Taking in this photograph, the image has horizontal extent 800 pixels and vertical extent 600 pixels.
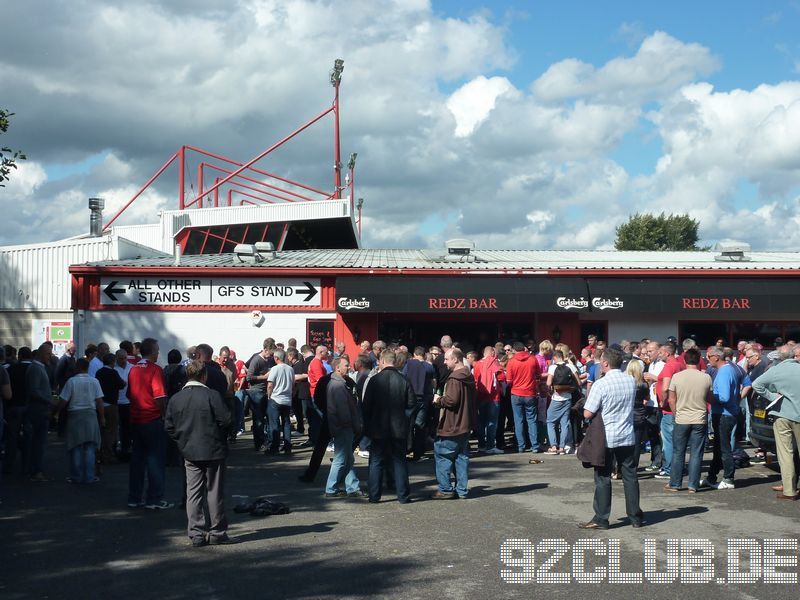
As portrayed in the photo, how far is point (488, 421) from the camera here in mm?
13695

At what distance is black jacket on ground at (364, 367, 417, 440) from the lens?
30.9ft

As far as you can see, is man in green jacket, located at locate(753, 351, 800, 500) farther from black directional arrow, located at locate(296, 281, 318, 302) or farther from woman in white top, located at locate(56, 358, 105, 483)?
black directional arrow, located at locate(296, 281, 318, 302)

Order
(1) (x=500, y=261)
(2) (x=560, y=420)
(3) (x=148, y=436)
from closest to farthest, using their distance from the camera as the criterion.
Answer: (3) (x=148, y=436)
(2) (x=560, y=420)
(1) (x=500, y=261)

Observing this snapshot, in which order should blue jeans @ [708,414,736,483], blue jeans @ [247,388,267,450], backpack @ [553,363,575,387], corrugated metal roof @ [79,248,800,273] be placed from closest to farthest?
blue jeans @ [708,414,736,483]
backpack @ [553,363,575,387]
blue jeans @ [247,388,267,450]
corrugated metal roof @ [79,248,800,273]

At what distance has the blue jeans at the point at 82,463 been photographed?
10719 millimetres

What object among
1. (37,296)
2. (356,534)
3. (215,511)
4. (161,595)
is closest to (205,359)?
(215,511)

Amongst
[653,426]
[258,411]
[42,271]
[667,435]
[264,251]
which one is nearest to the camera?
[667,435]

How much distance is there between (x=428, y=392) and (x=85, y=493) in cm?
511

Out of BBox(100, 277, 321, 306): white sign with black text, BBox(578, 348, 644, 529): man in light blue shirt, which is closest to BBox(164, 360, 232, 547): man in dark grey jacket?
BBox(578, 348, 644, 529): man in light blue shirt

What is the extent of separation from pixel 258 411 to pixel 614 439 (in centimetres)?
772

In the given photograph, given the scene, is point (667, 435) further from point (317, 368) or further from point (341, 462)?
point (317, 368)

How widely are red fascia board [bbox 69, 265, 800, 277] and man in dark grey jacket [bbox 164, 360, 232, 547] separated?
40.6ft

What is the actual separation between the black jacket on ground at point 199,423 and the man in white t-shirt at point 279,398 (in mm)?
5551

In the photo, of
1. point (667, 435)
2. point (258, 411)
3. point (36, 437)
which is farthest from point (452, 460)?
point (36, 437)
